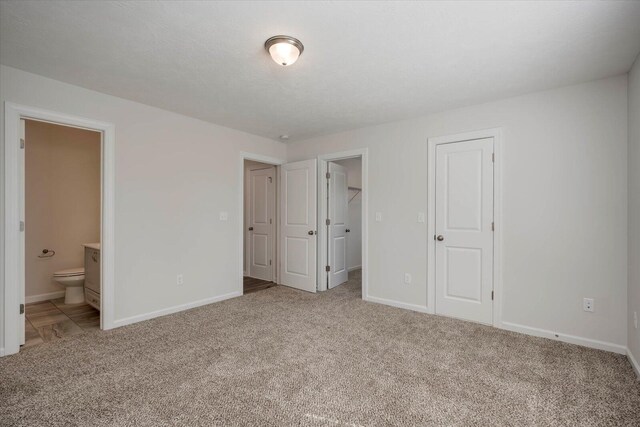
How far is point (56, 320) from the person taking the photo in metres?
3.25

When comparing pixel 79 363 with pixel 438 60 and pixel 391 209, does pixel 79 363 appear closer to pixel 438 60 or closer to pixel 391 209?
pixel 391 209

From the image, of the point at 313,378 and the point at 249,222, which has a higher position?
the point at 249,222

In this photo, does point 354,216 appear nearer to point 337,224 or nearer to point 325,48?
point 337,224

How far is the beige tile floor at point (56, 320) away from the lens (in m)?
2.83

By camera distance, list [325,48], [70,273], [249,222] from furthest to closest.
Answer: [249,222], [70,273], [325,48]

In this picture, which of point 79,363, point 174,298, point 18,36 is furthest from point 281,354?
point 18,36

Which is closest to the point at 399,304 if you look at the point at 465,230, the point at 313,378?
the point at 465,230

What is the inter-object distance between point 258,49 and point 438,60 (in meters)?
1.38

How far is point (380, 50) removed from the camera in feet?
7.08

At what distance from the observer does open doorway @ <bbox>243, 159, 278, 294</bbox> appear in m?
5.10

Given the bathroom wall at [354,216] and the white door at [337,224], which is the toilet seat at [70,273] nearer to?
the white door at [337,224]

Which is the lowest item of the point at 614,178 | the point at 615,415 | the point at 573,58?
the point at 615,415

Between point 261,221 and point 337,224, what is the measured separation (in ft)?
4.65

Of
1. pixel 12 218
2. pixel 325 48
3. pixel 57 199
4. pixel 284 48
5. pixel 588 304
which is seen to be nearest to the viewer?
pixel 284 48
